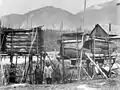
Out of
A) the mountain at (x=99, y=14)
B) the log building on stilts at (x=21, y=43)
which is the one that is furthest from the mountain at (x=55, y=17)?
the log building on stilts at (x=21, y=43)

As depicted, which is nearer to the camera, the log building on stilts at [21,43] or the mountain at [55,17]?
the log building on stilts at [21,43]

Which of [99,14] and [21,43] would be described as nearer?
[21,43]

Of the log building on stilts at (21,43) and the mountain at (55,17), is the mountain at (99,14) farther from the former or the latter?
the log building on stilts at (21,43)

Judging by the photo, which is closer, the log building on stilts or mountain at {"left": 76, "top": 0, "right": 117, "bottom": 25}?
the log building on stilts

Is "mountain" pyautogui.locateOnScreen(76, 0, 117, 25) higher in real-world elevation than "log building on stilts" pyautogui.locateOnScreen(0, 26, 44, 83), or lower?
higher

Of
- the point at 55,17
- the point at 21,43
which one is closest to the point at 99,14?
the point at 55,17

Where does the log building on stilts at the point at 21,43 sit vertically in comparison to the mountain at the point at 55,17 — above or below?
below

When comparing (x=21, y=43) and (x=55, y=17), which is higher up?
(x=55, y=17)

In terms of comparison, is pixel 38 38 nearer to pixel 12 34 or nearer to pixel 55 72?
pixel 12 34

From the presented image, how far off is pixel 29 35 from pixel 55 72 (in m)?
3.36


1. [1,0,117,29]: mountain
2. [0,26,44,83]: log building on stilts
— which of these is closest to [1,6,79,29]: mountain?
[1,0,117,29]: mountain

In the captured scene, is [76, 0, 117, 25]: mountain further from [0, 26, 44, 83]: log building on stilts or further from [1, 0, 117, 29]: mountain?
[0, 26, 44, 83]: log building on stilts

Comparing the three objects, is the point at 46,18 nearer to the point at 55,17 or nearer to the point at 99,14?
the point at 55,17

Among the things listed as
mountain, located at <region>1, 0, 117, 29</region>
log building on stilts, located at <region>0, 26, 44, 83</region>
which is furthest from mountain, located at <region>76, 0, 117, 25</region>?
log building on stilts, located at <region>0, 26, 44, 83</region>
